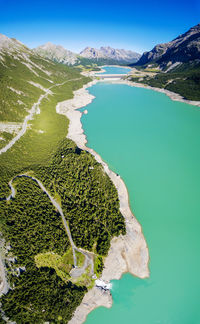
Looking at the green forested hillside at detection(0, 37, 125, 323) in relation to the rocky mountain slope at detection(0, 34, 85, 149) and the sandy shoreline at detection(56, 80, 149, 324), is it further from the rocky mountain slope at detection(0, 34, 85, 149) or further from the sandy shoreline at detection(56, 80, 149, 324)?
the rocky mountain slope at detection(0, 34, 85, 149)

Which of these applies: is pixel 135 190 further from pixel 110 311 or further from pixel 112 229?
pixel 110 311

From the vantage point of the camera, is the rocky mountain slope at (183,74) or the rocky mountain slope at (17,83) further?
the rocky mountain slope at (183,74)

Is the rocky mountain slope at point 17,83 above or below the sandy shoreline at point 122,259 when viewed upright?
above

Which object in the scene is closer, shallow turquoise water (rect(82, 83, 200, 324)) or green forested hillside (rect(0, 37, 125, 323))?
green forested hillside (rect(0, 37, 125, 323))

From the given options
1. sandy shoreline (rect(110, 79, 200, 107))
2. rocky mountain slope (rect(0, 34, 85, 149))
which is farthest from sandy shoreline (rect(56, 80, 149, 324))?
sandy shoreline (rect(110, 79, 200, 107))

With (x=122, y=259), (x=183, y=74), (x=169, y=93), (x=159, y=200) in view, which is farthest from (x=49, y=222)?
(x=183, y=74)

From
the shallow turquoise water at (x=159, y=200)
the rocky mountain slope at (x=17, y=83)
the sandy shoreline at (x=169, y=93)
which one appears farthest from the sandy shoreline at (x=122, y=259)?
the sandy shoreline at (x=169, y=93)

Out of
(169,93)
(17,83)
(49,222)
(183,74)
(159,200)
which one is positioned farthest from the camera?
(183,74)

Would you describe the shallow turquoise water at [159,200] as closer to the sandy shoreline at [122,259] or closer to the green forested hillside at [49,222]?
the sandy shoreline at [122,259]

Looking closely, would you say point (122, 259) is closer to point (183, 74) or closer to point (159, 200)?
point (159, 200)
